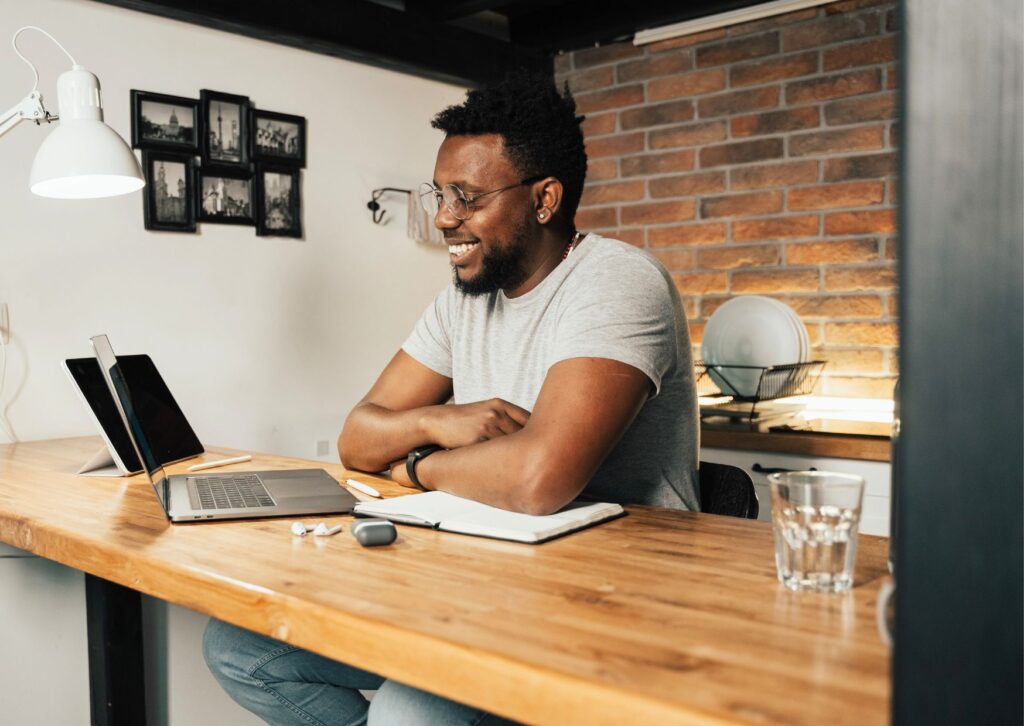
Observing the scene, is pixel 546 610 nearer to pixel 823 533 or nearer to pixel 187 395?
pixel 823 533

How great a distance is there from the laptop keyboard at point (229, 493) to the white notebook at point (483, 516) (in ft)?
0.56

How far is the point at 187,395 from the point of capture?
8.36 feet

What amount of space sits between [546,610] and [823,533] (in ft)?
0.97

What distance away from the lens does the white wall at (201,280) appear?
6.56ft

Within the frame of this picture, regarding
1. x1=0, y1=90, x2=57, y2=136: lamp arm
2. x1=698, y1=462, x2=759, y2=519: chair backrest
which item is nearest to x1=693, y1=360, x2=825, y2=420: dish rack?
x1=698, y1=462, x2=759, y2=519: chair backrest

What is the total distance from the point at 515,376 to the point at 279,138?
1.45m

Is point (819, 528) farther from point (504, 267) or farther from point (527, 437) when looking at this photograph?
point (504, 267)

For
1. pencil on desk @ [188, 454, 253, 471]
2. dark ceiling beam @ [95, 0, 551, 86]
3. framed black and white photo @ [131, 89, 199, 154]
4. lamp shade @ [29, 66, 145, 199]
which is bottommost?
pencil on desk @ [188, 454, 253, 471]

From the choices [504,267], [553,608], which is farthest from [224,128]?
[553,608]

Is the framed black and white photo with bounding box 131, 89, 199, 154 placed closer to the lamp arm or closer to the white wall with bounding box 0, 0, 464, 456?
the white wall with bounding box 0, 0, 464, 456

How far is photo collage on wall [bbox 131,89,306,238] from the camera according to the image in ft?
8.07

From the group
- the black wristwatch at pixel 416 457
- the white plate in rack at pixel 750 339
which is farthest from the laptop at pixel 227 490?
the white plate in rack at pixel 750 339

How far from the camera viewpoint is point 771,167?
3.01 metres

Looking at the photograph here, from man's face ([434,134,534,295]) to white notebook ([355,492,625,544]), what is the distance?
54 cm
